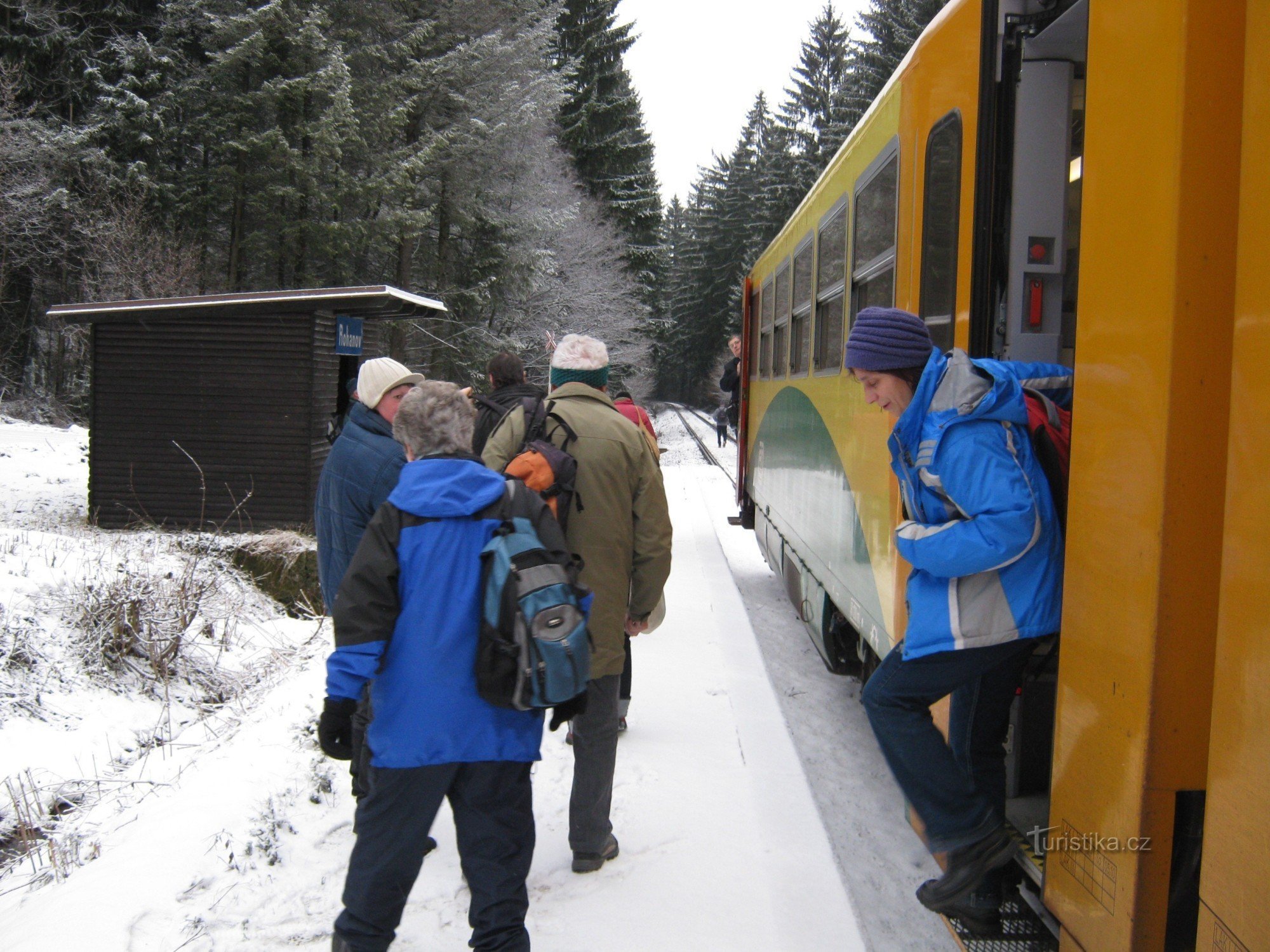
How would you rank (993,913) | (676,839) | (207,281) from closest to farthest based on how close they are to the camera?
1. (993,913)
2. (676,839)
3. (207,281)

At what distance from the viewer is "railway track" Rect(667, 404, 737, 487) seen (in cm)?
1966

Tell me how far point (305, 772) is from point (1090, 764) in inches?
132

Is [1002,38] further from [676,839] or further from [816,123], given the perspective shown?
[816,123]

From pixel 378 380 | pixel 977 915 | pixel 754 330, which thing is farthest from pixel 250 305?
pixel 977 915

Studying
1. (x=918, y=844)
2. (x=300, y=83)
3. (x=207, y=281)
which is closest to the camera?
(x=918, y=844)

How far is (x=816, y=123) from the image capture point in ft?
130

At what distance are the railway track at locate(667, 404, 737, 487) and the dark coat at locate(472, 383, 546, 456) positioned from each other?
11282mm

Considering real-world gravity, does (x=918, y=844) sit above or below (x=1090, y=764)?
below

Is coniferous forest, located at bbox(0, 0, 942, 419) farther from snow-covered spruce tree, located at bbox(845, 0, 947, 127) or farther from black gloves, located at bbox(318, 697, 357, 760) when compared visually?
black gloves, located at bbox(318, 697, 357, 760)

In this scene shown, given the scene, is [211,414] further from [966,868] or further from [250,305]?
[966,868]

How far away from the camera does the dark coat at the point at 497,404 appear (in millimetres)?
4586

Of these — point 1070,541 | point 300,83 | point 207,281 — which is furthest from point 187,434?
point 1070,541

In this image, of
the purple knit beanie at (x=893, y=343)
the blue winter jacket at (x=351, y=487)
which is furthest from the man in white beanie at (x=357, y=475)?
the purple knit beanie at (x=893, y=343)

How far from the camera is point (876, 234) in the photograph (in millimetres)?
4387
